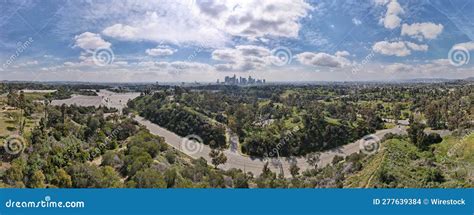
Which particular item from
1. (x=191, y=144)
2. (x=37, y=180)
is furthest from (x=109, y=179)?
(x=191, y=144)

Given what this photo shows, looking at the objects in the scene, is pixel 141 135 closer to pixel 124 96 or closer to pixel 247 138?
pixel 247 138

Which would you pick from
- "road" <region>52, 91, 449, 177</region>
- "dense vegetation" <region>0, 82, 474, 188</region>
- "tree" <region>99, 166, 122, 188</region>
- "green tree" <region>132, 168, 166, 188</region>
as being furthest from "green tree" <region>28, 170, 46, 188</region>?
"road" <region>52, 91, 449, 177</region>

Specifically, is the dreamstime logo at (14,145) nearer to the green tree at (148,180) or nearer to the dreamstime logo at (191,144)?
the green tree at (148,180)

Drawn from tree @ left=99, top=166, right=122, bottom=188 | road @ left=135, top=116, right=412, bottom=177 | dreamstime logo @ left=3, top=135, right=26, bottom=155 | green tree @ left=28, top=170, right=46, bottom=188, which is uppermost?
dreamstime logo @ left=3, top=135, right=26, bottom=155

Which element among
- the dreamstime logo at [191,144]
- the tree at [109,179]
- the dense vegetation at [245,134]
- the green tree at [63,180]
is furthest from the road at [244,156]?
the green tree at [63,180]

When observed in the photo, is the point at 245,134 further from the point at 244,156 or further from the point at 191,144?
the point at 191,144

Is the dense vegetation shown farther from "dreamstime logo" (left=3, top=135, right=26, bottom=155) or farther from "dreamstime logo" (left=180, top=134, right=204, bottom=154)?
"dreamstime logo" (left=180, top=134, right=204, bottom=154)

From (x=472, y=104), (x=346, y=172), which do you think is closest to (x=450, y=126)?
(x=472, y=104)

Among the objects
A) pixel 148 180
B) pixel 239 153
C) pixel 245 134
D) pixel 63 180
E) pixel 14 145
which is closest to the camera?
pixel 148 180
